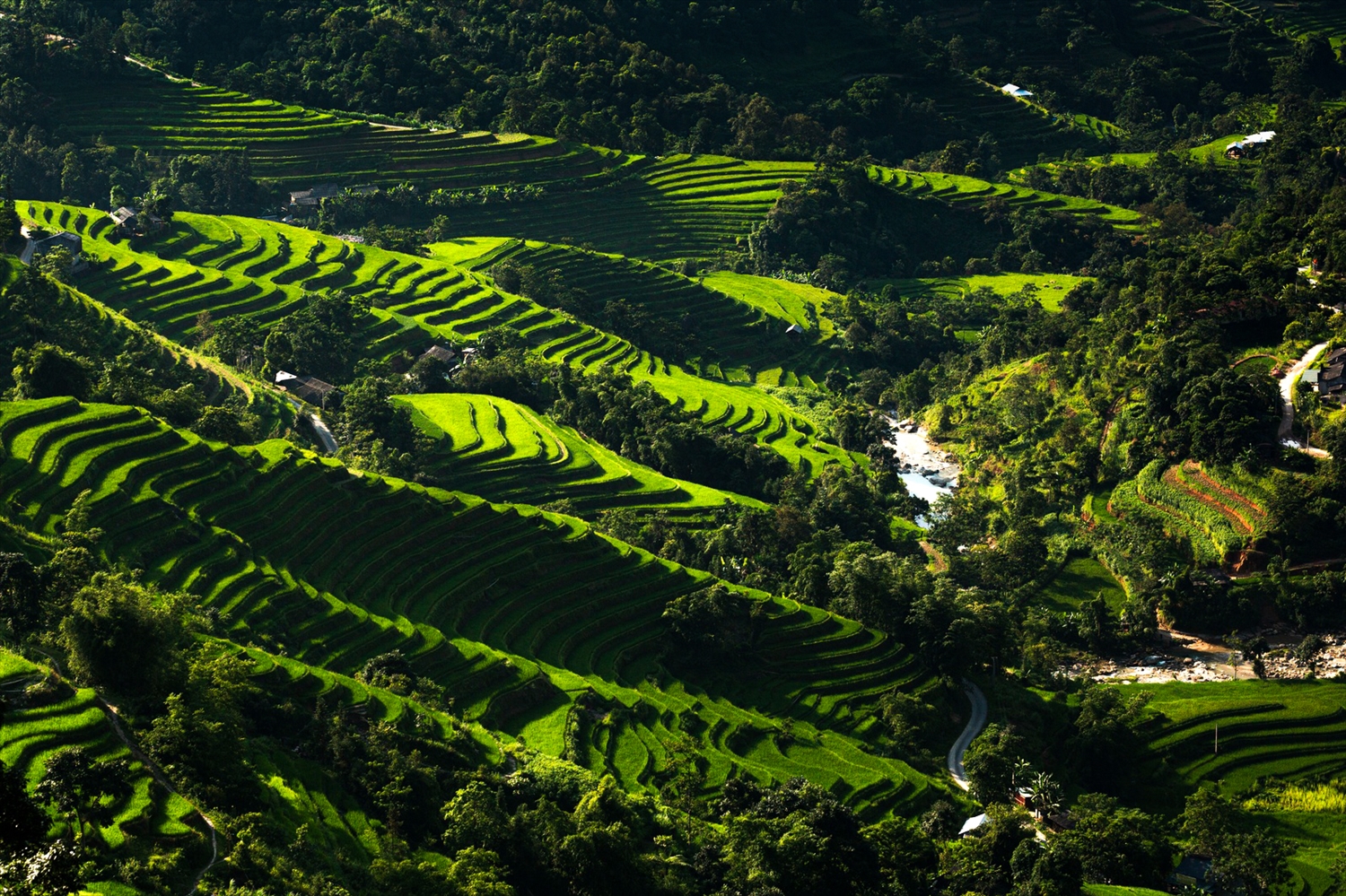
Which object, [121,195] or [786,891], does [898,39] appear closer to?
[121,195]

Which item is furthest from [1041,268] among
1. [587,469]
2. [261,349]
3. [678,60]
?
[261,349]

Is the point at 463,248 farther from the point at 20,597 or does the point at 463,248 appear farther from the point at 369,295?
the point at 20,597

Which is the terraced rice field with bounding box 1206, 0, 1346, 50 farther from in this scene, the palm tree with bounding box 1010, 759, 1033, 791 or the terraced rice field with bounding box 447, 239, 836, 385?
the palm tree with bounding box 1010, 759, 1033, 791

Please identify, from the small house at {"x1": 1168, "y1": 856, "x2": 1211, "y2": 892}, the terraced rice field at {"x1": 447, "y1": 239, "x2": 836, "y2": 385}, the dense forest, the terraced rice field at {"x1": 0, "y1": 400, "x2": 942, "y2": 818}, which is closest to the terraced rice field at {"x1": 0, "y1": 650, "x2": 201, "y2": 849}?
the dense forest

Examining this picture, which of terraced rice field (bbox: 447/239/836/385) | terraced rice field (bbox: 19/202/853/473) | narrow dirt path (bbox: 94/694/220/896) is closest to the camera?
narrow dirt path (bbox: 94/694/220/896)

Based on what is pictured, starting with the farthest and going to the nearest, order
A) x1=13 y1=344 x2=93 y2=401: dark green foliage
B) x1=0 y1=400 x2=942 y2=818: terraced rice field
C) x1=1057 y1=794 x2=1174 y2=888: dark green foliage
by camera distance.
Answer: x1=13 y1=344 x2=93 y2=401: dark green foliage → x1=0 y1=400 x2=942 y2=818: terraced rice field → x1=1057 y1=794 x2=1174 y2=888: dark green foliage

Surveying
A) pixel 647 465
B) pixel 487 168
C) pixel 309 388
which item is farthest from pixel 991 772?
pixel 487 168
